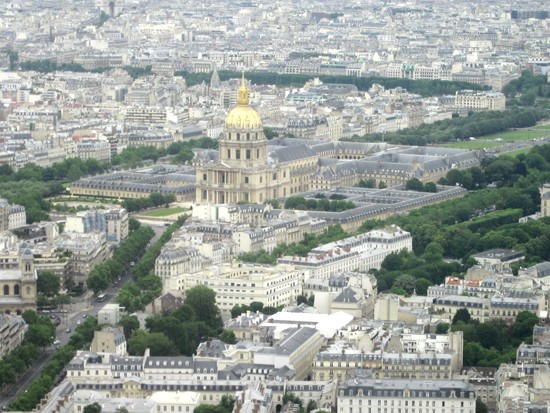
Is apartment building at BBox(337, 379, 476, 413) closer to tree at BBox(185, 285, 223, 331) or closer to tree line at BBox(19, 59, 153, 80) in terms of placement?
tree at BBox(185, 285, 223, 331)

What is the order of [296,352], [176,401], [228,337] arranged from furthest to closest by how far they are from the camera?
1. [228,337]
2. [296,352]
3. [176,401]

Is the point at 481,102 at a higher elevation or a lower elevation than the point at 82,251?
lower

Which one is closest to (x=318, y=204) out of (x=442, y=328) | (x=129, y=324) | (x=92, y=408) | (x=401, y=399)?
(x=442, y=328)

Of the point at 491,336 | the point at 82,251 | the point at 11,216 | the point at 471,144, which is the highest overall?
the point at 491,336

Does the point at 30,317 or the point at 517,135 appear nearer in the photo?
the point at 30,317

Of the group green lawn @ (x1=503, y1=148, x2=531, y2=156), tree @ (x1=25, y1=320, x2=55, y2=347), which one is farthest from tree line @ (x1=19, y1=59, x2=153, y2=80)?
tree @ (x1=25, y1=320, x2=55, y2=347)

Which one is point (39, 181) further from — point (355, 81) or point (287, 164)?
point (355, 81)

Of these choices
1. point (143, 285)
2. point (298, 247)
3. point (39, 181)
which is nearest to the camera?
point (143, 285)

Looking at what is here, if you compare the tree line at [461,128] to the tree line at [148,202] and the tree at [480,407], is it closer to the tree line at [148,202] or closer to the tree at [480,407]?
the tree line at [148,202]
